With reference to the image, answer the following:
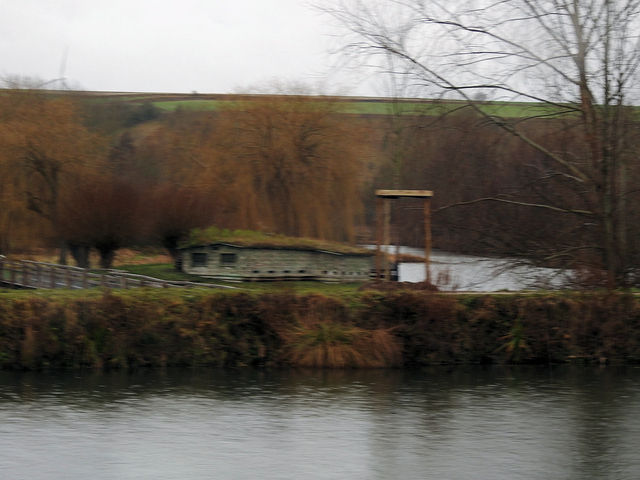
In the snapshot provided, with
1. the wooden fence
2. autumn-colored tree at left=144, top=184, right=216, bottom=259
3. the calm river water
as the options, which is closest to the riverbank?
the calm river water

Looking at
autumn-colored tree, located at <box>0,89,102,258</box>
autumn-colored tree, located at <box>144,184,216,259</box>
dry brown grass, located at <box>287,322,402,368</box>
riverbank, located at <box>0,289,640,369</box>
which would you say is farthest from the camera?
autumn-colored tree, located at <box>144,184,216,259</box>

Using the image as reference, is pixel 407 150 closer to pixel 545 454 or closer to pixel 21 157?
pixel 545 454

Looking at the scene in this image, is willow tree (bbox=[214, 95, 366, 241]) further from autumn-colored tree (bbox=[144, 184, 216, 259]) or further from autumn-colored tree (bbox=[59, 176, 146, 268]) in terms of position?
autumn-colored tree (bbox=[59, 176, 146, 268])

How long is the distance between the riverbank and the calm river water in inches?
21.6

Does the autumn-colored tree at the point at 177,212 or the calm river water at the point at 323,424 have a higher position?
the autumn-colored tree at the point at 177,212

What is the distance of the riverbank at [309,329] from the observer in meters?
17.6

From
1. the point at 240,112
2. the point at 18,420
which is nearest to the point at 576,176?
the point at 18,420

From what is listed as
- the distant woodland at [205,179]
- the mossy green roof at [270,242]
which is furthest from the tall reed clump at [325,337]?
the mossy green roof at [270,242]

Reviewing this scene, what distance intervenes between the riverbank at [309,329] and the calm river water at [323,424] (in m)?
0.55

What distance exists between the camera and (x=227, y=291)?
18.8m

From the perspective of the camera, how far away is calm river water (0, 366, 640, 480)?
1010cm

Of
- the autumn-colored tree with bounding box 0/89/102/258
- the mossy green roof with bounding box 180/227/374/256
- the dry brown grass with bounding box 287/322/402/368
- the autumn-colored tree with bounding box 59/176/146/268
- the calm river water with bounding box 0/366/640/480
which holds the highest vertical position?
the autumn-colored tree with bounding box 0/89/102/258

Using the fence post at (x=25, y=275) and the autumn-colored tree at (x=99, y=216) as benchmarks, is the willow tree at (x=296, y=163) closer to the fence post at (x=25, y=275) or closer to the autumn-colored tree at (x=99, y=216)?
the autumn-colored tree at (x=99, y=216)

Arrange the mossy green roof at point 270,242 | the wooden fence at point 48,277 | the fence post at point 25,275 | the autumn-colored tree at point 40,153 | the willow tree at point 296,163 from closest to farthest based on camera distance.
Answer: the wooden fence at point 48,277 < the fence post at point 25,275 < the autumn-colored tree at point 40,153 < the mossy green roof at point 270,242 < the willow tree at point 296,163
